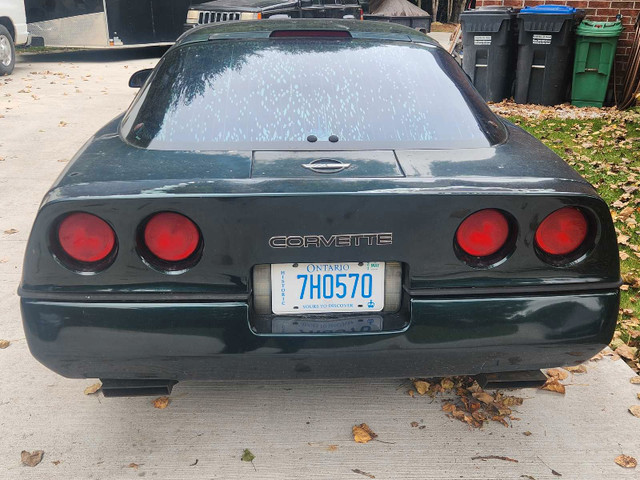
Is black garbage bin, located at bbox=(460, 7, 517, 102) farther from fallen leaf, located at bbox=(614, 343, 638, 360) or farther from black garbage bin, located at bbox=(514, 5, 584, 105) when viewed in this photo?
fallen leaf, located at bbox=(614, 343, 638, 360)

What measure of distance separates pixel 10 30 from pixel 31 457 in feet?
40.0

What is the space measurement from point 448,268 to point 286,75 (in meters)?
1.20

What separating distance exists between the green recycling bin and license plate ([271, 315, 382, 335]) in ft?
27.7

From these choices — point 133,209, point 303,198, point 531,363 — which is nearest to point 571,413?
point 531,363

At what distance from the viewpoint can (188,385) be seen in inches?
123

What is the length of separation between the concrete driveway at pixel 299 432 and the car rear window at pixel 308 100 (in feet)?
3.57

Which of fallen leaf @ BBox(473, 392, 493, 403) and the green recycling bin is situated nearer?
fallen leaf @ BBox(473, 392, 493, 403)

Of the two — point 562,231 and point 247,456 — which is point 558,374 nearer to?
point 562,231

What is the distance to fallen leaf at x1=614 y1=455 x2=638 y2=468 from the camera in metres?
2.59


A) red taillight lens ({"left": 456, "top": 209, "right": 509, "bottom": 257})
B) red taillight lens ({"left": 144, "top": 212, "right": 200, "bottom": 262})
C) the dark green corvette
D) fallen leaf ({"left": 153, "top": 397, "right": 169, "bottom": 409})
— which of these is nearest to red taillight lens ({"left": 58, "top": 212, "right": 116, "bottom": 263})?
the dark green corvette

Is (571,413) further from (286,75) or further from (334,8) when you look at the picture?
(334,8)

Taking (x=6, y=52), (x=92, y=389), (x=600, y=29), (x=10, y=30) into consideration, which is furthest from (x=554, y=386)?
(x=10, y=30)

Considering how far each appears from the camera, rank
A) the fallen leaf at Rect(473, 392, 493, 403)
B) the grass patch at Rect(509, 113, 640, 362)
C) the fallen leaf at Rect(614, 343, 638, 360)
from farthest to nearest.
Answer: the grass patch at Rect(509, 113, 640, 362) < the fallen leaf at Rect(614, 343, 638, 360) < the fallen leaf at Rect(473, 392, 493, 403)

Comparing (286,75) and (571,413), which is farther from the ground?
(286,75)
